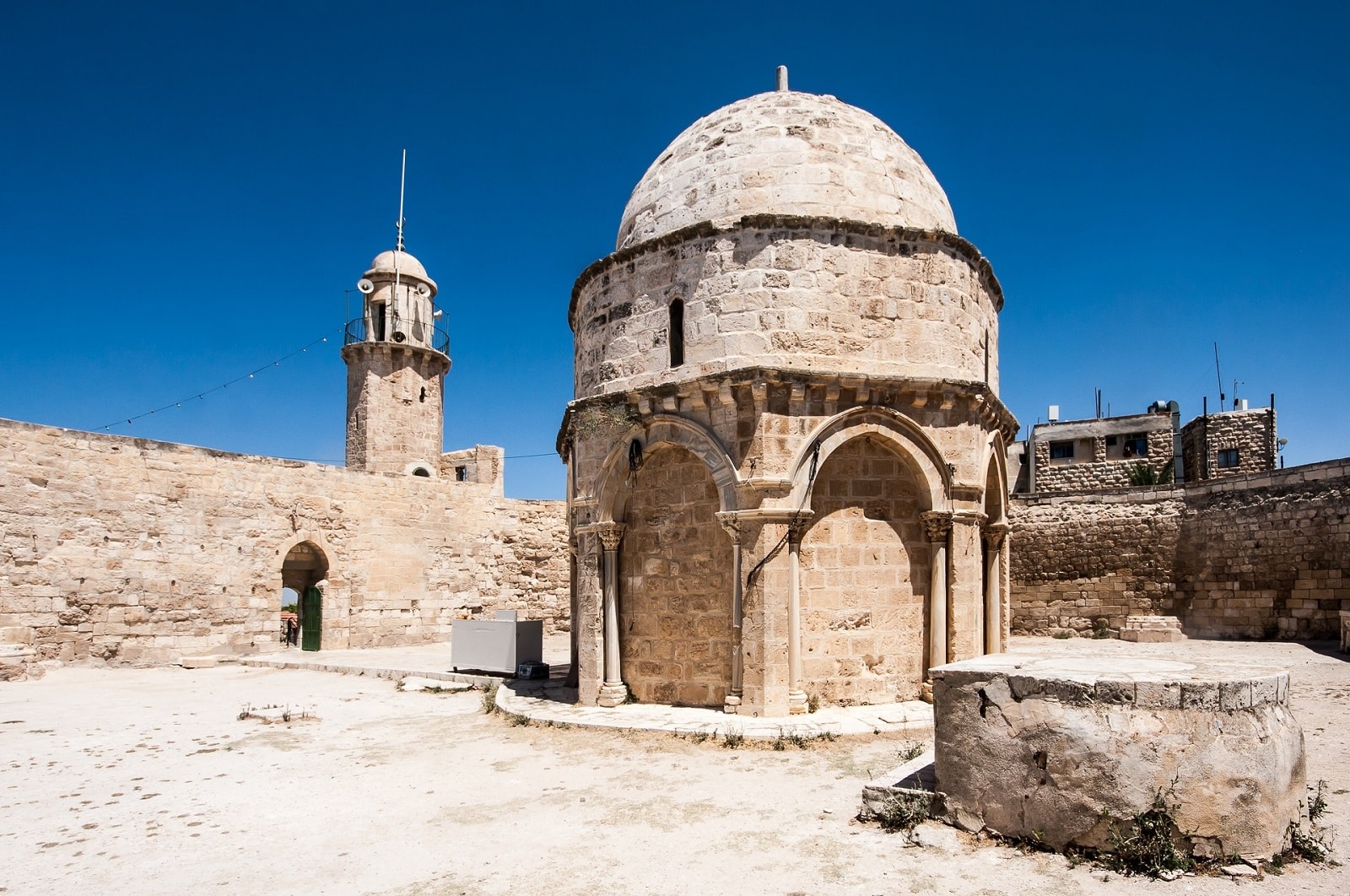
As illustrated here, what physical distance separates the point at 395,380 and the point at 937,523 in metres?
21.5

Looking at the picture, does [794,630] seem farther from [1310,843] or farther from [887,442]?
[1310,843]

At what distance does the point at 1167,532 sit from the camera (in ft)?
65.8

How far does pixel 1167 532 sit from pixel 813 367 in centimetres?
1469

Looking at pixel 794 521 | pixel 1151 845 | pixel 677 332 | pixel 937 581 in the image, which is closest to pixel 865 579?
pixel 937 581

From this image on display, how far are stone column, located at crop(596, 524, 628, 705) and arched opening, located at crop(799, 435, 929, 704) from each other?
2.34 m

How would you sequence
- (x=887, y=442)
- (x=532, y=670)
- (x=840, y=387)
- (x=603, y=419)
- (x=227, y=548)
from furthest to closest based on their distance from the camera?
(x=227, y=548) → (x=532, y=670) → (x=603, y=419) → (x=887, y=442) → (x=840, y=387)

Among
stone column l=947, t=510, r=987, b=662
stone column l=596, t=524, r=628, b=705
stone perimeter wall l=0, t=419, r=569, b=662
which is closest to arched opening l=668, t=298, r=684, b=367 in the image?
stone column l=596, t=524, r=628, b=705

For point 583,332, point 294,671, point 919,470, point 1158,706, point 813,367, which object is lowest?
point 294,671

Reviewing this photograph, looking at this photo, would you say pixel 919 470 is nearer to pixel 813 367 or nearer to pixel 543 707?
pixel 813 367

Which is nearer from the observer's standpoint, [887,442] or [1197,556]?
[887,442]

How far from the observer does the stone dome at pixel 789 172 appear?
34.4 feet

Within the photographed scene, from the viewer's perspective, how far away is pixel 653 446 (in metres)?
10.3

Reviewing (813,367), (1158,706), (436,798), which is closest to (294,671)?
(436,798)

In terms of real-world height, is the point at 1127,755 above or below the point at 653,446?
below
